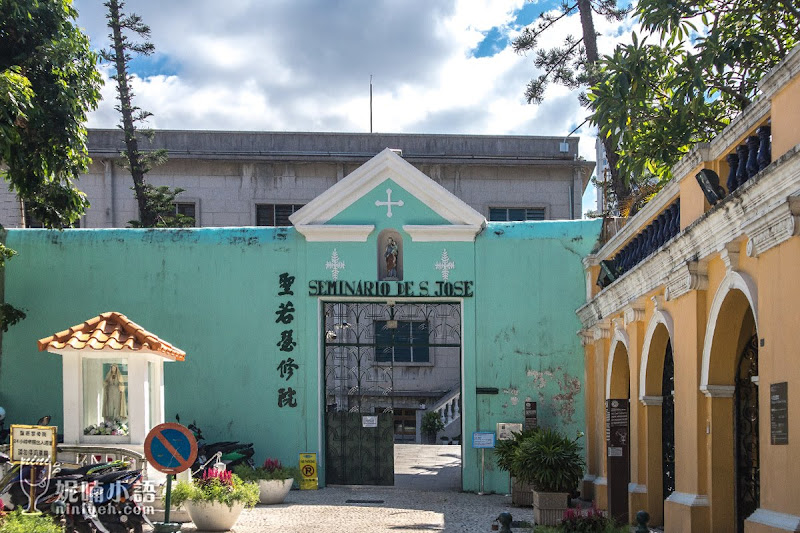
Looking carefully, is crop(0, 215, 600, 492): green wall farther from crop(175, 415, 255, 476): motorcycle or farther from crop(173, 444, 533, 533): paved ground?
crop(173, 444, 533, 533): paved ground

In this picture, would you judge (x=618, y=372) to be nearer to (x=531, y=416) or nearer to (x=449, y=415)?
(x=531, y=416)

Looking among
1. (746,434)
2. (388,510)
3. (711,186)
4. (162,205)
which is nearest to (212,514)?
(388,510)

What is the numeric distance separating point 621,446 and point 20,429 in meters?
8.41

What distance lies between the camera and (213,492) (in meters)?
14.4

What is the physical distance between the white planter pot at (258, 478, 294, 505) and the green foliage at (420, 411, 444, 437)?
16209 mm

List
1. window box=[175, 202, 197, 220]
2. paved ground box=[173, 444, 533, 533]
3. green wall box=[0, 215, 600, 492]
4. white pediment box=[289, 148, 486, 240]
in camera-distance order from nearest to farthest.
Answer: paved ground box=[173, 444, 533, 533]
green wall box=[0, 215, 600, 492]
white pediment box=[289, 148, 486, 240]
window box=[175, 202, 197, 220]

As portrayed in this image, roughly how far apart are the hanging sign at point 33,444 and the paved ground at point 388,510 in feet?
8.08

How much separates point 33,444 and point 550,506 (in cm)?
755

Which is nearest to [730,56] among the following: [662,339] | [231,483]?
[662,339]

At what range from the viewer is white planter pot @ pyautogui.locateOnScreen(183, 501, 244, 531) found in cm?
1441

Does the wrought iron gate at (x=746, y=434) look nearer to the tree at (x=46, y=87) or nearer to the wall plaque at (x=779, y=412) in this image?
the wall plaque at (x=779, y=412)

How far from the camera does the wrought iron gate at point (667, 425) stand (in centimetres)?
1427

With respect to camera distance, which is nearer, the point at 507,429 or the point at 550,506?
the point at 550,506

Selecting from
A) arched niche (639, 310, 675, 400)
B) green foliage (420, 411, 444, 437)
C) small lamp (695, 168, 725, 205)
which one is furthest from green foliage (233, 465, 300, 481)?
green foliage (420, 411, 444, 437)
